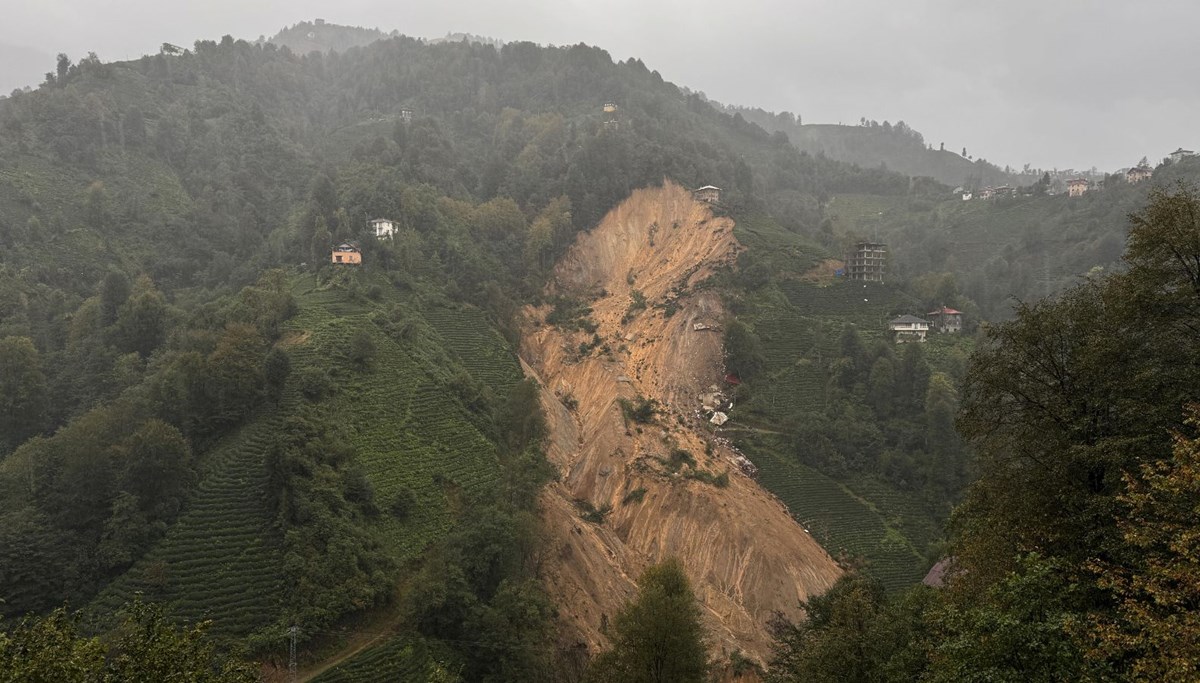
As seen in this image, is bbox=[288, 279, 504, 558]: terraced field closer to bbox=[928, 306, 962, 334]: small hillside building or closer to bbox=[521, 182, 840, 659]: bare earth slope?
bbox=[521, 182, 840, 659]: bare earth slope

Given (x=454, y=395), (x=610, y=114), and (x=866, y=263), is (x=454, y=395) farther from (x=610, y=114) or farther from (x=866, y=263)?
(x=610, y=114)

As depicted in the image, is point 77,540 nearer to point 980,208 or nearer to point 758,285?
point 758,285

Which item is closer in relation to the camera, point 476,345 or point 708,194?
point 476,345

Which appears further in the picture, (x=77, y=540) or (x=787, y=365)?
(x=787, y=365)

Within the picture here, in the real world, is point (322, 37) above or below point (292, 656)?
above

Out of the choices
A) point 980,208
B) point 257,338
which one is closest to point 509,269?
point 257,338

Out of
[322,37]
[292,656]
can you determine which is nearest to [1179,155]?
[292,656]
